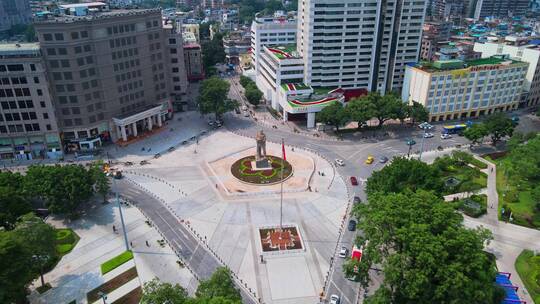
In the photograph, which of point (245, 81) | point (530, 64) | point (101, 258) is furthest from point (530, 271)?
point (245, 81)

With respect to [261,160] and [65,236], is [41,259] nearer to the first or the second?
[65,236]

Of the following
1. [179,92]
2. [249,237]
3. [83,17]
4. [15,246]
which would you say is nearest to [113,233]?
[15,246]

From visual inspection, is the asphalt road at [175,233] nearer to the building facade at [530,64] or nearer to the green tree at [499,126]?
the green tree at [499,126]

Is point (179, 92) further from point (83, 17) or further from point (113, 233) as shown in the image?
point (113, 233)

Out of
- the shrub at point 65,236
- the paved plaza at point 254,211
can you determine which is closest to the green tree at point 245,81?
the paved plaza at point 254,211

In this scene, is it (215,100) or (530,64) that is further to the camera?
(530,64)
